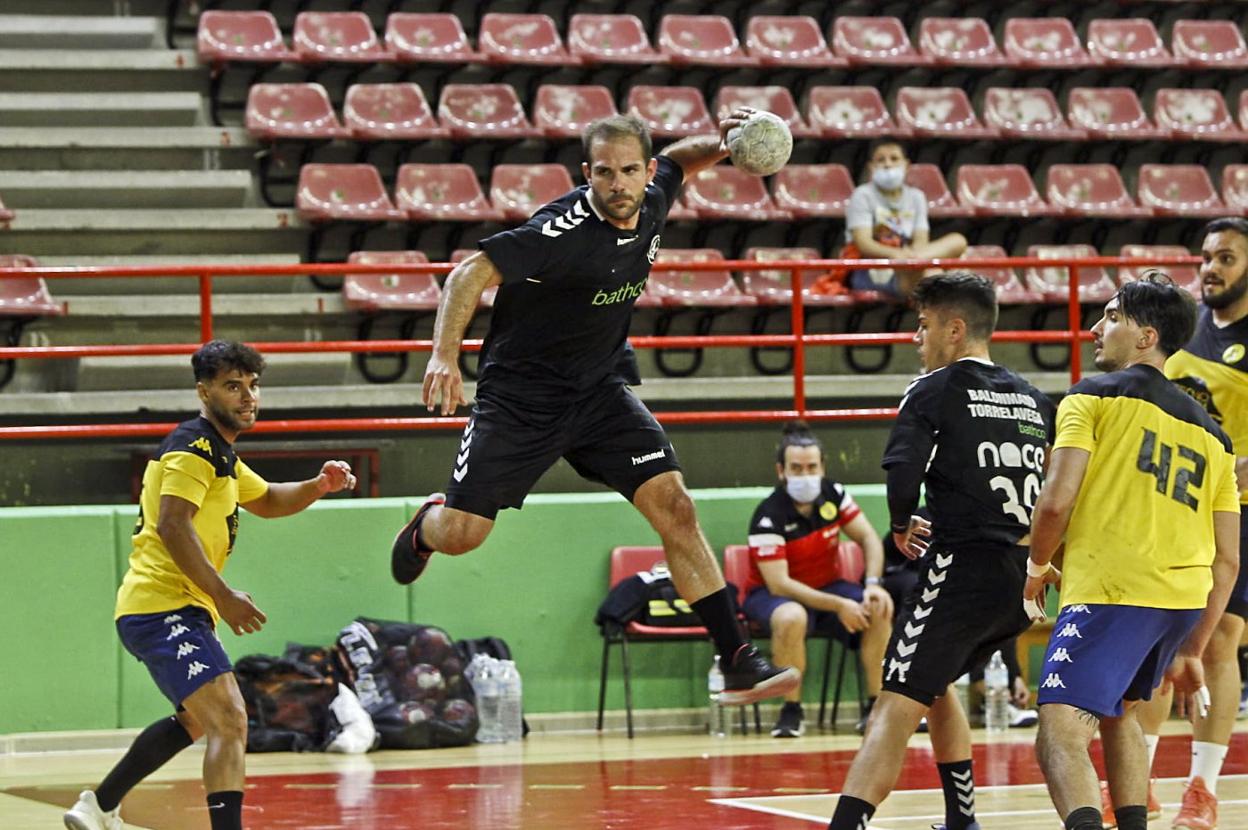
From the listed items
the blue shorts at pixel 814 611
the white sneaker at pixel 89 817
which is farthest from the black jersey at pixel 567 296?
the blue shorts at pixel 814 611

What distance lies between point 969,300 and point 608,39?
29.4 ft

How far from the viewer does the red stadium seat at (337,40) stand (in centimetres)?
1383

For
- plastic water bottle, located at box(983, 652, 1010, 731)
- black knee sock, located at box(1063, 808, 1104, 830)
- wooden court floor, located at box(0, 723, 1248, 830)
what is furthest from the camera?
plastic water bottle, located at box(983, 652, 1010, 731)

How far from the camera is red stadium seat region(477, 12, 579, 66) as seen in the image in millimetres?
14219

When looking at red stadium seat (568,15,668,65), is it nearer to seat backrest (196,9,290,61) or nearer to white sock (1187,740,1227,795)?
seat backrest (196,9,290,61)

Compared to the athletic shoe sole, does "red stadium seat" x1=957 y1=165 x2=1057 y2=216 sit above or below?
above

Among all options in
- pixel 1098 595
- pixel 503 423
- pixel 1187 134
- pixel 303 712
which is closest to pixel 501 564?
pixel 303 712

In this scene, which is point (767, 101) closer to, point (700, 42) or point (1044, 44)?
point (700, 42)

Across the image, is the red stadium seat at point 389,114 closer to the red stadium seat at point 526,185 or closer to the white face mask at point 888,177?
the red stadium seat at point 526,185

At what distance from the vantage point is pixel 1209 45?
16.2 meters

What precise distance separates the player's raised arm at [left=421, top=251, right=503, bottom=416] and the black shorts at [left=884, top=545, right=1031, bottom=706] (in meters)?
1.50

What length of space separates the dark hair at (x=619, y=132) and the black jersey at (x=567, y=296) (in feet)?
0.72

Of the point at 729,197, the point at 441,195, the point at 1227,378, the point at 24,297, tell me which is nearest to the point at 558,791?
the point at 1227,378

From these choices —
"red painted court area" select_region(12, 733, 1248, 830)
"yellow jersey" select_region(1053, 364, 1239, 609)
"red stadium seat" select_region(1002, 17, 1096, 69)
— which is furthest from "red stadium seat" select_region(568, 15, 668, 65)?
"yellow jersey" select_region(1053, 364, 1239, 609)
